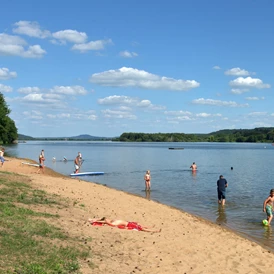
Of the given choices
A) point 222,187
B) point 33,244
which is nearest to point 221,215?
point 222,187

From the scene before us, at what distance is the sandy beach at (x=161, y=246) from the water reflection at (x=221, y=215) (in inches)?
74.4

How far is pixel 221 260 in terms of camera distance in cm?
930

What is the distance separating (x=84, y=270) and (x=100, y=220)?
4310 mm

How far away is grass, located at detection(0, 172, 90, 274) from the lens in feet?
22.6

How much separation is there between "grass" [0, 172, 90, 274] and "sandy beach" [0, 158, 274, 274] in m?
0.37

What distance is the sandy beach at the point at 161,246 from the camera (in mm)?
8266

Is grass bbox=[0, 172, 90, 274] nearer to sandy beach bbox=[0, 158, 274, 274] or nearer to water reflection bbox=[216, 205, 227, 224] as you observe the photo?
sandy beach bbox=[0, 158, 274, 274]

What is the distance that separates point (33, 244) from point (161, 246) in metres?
3.56

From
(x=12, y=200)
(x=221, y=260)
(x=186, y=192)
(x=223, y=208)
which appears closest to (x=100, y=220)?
(x=12, y=200)

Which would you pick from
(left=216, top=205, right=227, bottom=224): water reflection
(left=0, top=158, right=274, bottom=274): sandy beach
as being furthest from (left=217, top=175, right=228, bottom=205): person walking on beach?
(left=0, top=158, right=274, bottom=274): sandy beach

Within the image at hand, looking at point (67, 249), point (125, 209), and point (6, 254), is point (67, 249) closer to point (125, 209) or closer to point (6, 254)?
point (6, 254)

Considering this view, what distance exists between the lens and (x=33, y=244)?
315 inches

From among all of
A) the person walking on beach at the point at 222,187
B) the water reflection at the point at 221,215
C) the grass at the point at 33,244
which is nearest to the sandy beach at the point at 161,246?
the grass at the point at 33,244

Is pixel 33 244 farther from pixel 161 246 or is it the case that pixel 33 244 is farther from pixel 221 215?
pixel 221 215
